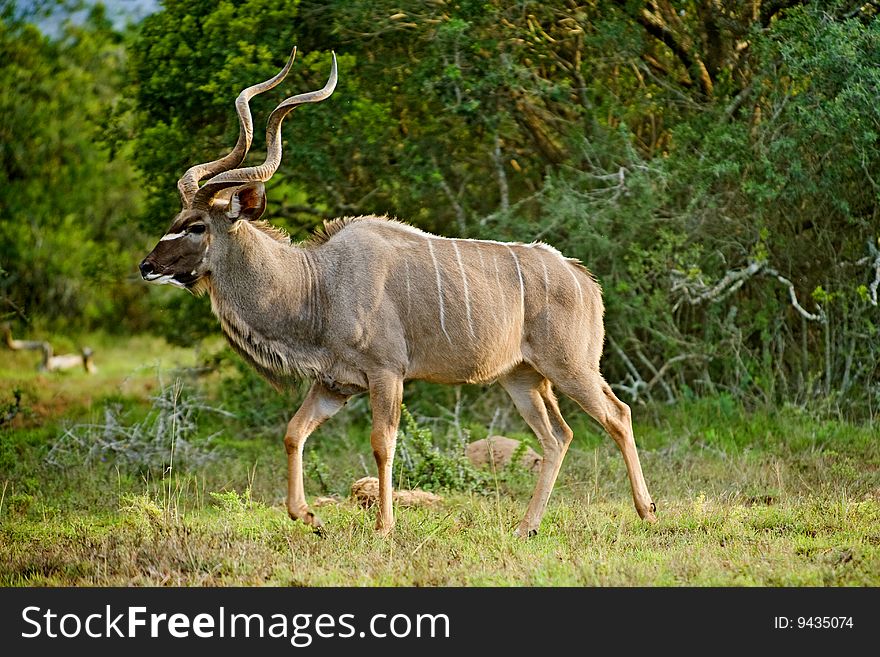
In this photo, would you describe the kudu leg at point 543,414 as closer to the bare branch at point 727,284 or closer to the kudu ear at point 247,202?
the kudu ear at point 247,202

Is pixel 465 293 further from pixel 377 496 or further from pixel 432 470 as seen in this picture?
pixel 432 470

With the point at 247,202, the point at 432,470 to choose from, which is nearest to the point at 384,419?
the point at 247,202

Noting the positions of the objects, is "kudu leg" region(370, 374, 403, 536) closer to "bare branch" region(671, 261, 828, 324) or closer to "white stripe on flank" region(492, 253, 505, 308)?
"white stripe on flank" region(492, 253, 505, 308)

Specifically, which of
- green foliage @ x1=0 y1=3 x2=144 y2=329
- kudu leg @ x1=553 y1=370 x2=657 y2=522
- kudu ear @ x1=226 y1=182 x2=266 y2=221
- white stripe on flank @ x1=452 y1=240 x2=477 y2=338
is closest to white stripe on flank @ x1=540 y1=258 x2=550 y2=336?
kudu leg @ x1=553 y1=370 x2=657 y2=522

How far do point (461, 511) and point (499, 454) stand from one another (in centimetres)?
135

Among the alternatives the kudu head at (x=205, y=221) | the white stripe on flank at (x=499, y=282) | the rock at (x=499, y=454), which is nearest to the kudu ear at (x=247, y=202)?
the kudu head at (x=205, y=221)

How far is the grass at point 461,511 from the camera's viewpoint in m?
5.25

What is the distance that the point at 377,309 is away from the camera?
248 inches

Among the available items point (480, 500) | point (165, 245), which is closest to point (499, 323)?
point (480, 500)

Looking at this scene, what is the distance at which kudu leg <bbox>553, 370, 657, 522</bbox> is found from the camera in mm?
6555

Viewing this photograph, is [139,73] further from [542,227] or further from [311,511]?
[311,511]

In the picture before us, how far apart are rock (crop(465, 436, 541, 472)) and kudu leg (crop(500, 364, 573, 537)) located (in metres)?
0.98

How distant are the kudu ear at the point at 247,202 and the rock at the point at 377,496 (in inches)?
70.6

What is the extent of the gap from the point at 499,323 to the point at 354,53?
4.00 metres
